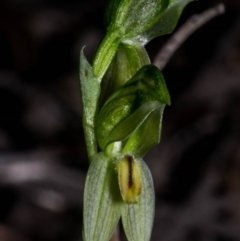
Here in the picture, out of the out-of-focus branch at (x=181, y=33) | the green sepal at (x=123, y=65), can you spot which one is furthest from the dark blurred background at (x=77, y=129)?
the green sepal at (x=123, y=65)

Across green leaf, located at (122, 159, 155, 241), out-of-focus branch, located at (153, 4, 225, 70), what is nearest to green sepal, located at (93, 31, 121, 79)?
green leaf, located at (122, 159, 155, 241)

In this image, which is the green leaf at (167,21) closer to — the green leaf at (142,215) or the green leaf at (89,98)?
the green leaf at (89,98)

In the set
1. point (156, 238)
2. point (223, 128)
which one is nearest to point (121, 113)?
point (156, 238)

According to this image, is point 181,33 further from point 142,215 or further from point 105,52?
point 142,215

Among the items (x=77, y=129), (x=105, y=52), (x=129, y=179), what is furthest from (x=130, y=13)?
(x=77, y=129)

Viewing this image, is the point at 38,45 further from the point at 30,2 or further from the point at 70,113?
the point at 70,113

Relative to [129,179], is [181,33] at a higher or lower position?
higher
